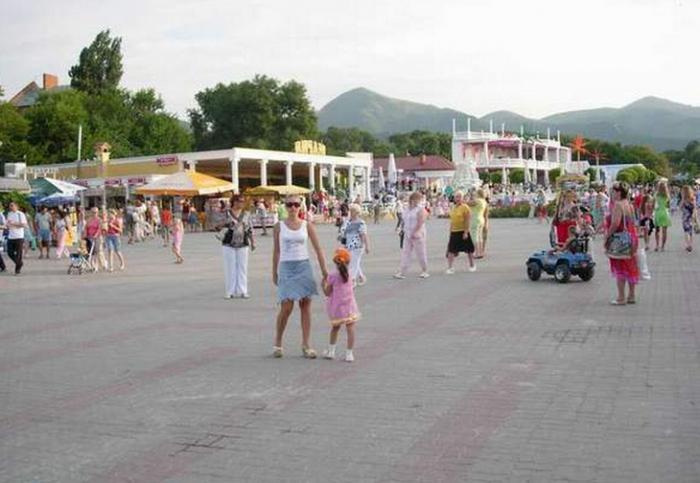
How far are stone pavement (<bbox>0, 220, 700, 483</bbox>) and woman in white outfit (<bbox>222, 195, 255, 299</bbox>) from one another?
0.54 m

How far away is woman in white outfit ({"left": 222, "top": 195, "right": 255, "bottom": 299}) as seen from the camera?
42.2 ft

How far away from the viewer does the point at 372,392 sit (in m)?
6.52

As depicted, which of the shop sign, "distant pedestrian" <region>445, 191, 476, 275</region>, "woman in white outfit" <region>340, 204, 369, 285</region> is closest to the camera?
"woman in white outfit" <region>340, 204, 369, 285</region>

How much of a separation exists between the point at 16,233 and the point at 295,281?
13.1 m

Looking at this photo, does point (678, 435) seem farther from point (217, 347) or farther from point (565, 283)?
Answer: point (565, 283)

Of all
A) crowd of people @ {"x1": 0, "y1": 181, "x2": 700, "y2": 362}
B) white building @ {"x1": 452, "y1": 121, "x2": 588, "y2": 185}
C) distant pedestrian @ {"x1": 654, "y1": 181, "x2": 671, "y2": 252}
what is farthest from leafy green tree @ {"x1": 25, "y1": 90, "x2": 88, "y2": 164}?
distant pedestrian @ {"x1": 654, "y1": 181, "x2": 671, "y2": 252}

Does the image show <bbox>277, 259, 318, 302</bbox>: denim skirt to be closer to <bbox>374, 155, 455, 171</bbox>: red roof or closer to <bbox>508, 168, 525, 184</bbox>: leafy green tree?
<bbox>374, 155, 455, 171</bbox>: red roof

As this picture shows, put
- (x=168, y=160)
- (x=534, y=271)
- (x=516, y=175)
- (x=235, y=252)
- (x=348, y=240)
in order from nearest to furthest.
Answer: (x=235, y=252) < (x=348, y=240) < (x=534, y=271) < (x=168, y=160) < (x=516, y=175)

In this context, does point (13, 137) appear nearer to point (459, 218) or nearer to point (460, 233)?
point (459, 218)

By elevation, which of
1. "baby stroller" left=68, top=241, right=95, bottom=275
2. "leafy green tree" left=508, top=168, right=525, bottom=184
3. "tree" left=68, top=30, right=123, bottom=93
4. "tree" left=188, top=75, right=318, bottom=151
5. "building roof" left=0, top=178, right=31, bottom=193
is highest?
"tree" left=68, top=30, right=123, bottom=93

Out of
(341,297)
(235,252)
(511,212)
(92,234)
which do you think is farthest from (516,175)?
(341,297)

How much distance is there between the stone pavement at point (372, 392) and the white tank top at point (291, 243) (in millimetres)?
1021

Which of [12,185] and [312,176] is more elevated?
[312,176]

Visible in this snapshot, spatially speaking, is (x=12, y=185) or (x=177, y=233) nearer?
(x=177, y=233)
